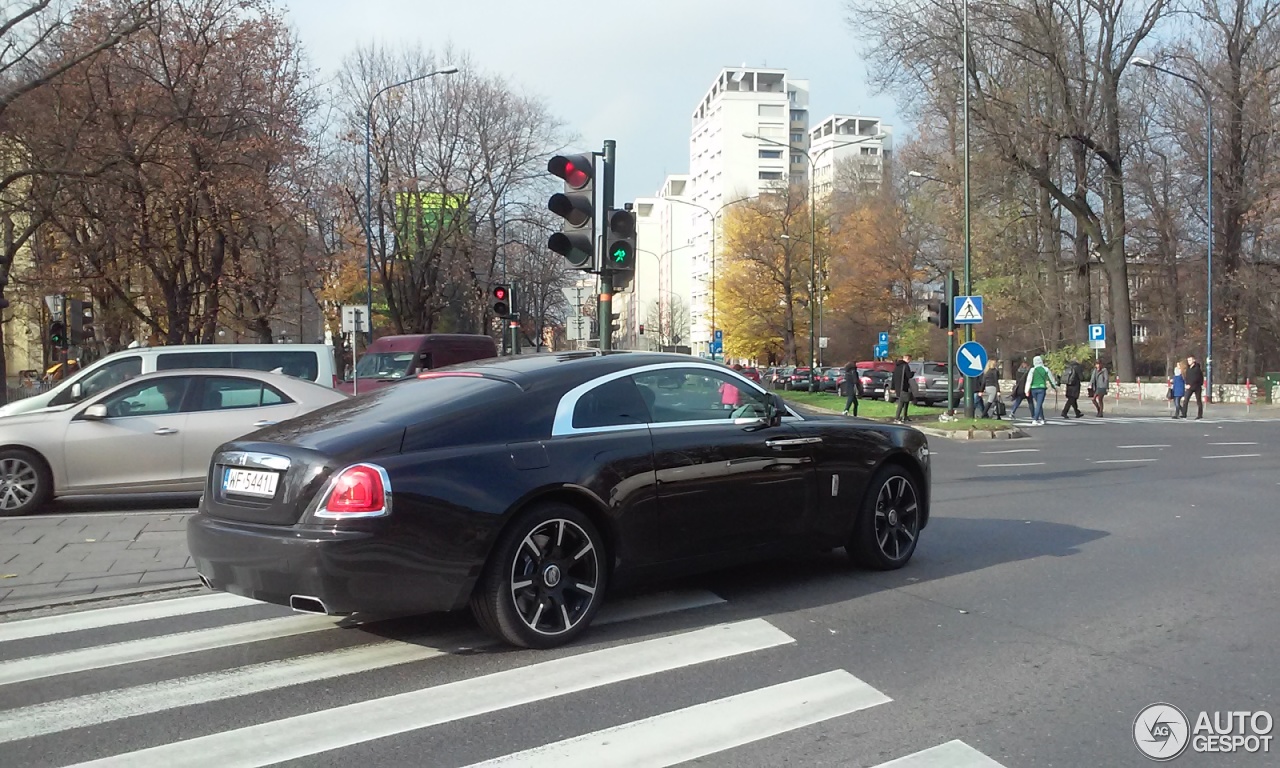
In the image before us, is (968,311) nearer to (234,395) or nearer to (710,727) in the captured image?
(234,395)

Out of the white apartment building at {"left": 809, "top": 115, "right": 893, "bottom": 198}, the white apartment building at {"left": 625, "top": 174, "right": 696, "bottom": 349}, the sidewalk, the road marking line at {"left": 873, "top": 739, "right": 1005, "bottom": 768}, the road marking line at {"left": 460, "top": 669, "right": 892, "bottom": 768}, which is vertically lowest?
the road marking line at {"left": 873, "top": 739, "right": 1005, "bottom": 768}

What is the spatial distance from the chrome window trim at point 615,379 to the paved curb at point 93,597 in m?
3.34

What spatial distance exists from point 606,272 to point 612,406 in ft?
14.0

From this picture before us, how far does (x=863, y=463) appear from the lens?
6.88m

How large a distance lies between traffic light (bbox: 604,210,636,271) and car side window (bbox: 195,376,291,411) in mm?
3812

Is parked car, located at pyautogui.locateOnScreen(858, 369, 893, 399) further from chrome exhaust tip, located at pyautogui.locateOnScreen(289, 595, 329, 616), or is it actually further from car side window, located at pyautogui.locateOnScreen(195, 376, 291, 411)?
chrome exhaust tip, located at pyautogui.locateOnScreen(289, 595, 329, 616)

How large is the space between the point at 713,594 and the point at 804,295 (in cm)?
5942

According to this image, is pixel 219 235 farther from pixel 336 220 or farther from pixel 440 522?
pixel 440 522

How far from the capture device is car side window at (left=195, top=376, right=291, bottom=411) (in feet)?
34.6

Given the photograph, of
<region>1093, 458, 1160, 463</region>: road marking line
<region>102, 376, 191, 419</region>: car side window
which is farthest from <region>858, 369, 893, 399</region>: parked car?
<region>102, 376, 191, 419</region>: car side window

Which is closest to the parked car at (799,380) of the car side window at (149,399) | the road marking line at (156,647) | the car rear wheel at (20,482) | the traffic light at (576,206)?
the traffic light at (576,206)

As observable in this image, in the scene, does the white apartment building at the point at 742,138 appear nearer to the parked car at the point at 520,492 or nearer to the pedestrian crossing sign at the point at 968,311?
the pedestrian crossing sign at the point at 968,311

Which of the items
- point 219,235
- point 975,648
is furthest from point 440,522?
point 219,235

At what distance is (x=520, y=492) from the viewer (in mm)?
5156
